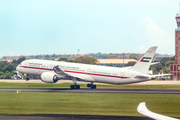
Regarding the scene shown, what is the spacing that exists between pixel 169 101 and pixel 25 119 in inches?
766

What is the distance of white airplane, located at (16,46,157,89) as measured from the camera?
53906mm

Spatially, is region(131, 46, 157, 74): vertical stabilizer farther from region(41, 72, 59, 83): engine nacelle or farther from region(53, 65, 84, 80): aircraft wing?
region(41, 72, 59, 83): engine nacelle

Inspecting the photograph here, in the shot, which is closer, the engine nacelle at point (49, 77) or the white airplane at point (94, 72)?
the white airplane at point (94, 72)

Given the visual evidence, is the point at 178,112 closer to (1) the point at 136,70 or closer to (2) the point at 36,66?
(1) the point at 136,70

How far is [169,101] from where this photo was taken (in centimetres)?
3725

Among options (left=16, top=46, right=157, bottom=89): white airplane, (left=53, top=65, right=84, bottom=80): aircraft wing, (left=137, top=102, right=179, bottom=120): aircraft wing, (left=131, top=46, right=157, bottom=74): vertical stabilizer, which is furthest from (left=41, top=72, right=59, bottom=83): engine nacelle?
(left=137, top=102, right=179, bottom=120): aircraft wing

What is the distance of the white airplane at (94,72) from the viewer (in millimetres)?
53906

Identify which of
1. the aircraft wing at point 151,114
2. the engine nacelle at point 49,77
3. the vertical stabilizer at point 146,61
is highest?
the vertical stabilizer at point 146,61

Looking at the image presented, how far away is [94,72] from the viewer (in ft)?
186

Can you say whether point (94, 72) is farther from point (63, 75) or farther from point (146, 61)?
point (146, 61)

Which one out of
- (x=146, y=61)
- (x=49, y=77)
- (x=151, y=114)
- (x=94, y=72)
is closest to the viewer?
(x=151, y=114)

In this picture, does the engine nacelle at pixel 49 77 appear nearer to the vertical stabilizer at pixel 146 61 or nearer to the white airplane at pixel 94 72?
the white airplane at pixel 94 72

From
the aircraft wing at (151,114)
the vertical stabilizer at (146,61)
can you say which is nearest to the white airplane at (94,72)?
the vertical stabilizer at (146,61)

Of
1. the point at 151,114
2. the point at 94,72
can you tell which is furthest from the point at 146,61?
the point at 151,114
